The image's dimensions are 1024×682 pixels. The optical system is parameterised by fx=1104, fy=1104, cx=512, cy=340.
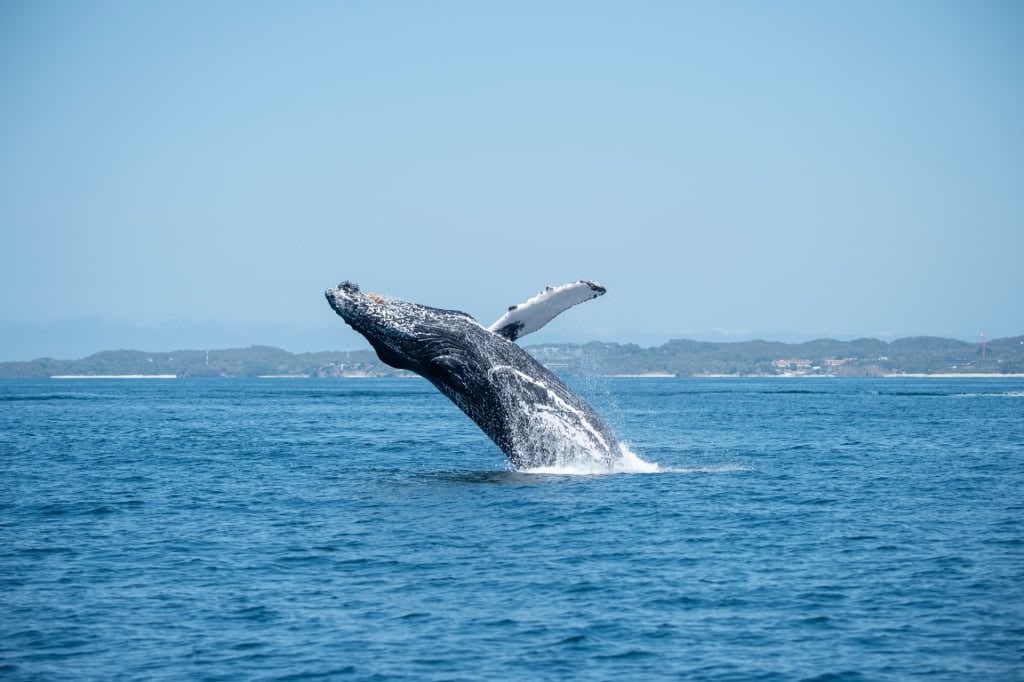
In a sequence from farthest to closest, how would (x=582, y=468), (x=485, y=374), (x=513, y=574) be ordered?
1. (x=582, y=468)
2. (x=485, y=374)
3. (x=513, y=574)

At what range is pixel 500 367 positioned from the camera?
53.9 feet

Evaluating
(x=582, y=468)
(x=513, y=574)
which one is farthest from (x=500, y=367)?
(x=513, y=574)

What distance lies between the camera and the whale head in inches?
612

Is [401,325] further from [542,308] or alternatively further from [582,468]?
[582,468]

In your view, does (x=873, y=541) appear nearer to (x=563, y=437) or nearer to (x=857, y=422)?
(x=563, y=437)

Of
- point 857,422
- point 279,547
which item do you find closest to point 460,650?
point 279,547

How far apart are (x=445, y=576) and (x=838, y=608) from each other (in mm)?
3897

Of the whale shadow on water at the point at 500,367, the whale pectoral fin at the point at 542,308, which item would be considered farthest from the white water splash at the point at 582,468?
the whale pectoral fin at the point at 542,308

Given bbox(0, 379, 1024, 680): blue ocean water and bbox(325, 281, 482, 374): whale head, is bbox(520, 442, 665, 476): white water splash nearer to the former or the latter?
bbox(0, 379, 1024, 680): blue ocean water

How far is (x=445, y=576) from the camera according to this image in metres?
11.4

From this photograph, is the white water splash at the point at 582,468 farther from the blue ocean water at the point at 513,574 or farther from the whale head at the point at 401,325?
the whale head at the point at 401,325

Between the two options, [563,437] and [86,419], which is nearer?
[563,437]

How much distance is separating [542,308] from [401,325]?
6.65ft

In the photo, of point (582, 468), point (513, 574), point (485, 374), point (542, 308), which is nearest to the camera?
point (513, 574)
